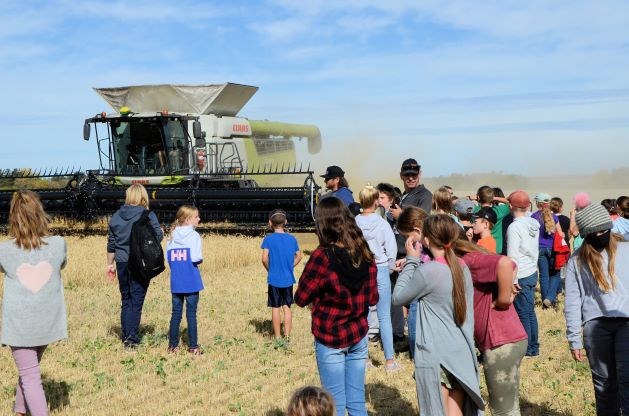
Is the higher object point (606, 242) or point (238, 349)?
point (606, 242)

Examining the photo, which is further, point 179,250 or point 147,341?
point 147,341

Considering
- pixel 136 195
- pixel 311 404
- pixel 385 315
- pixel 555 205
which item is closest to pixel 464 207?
pixel 385 315

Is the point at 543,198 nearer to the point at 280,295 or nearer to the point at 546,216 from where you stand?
the point at 546,216

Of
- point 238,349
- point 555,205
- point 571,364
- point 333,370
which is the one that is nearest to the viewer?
point 333,370

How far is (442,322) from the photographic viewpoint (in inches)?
179

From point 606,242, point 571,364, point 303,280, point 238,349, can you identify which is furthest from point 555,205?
point 303,280

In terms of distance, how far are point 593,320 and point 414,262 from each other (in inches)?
46.3

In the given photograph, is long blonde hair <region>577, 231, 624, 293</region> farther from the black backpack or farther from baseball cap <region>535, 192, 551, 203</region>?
baseball cap <region>535, 192, 551, 203</region>

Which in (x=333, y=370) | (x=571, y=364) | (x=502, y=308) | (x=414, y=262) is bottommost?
(x=571, y=364)

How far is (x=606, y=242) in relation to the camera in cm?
494

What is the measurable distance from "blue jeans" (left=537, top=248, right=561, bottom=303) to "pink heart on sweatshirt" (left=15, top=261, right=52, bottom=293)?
278 inches

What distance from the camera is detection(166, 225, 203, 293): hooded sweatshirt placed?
26.8 feet

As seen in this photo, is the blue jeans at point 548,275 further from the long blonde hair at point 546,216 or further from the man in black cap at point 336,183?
the man in black cap at point 336,183

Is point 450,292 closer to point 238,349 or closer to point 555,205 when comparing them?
point 238,349
